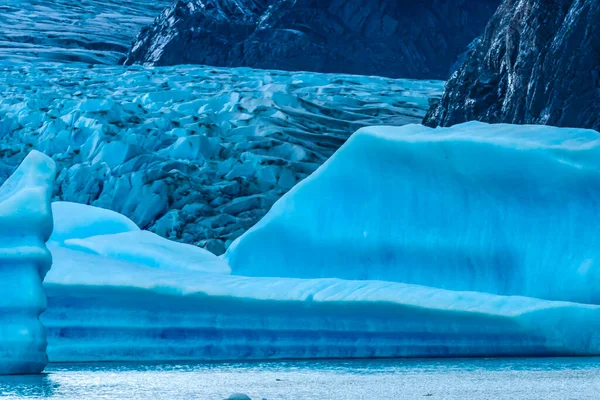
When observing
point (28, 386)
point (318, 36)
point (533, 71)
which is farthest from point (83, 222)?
point (318, 36)

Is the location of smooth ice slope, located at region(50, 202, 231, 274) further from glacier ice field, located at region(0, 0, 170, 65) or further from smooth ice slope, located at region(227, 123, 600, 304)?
glacier ice field, located at region(0, 0, 170, 65)

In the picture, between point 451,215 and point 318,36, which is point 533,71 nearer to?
point 451,215

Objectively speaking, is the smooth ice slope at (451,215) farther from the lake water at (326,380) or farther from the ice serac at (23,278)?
the ice serac at (23,278)

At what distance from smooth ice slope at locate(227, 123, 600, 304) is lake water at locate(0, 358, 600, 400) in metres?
0.90

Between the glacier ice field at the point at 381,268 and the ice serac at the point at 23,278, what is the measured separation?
0.04ft

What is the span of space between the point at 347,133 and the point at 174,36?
6685 millimetres

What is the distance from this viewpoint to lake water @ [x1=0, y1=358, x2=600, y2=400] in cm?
299

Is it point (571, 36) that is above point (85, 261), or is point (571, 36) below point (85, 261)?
above

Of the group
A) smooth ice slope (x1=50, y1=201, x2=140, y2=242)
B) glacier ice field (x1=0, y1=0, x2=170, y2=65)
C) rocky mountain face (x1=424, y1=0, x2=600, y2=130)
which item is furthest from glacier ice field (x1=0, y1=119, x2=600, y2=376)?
glacier ice field (x1=0, y1=0, x2=170, y2=65)

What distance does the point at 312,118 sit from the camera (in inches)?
489

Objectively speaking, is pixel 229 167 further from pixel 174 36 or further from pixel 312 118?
pixel 174 36

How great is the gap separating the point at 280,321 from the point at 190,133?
6.96 metres

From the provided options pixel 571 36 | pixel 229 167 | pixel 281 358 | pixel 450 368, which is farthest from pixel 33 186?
pixel 229 167

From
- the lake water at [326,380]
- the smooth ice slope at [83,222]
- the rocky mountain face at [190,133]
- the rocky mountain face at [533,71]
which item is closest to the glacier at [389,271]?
the lake water at [326,380]
